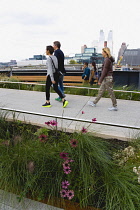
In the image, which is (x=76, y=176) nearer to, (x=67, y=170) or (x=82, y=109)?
(x=67, y=170)

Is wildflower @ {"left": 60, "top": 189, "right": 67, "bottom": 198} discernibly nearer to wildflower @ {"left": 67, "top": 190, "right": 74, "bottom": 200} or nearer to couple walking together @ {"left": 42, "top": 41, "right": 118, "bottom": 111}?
wildflower @ {"left": 67, "top": 190, "right": 74, "bottom": 200}

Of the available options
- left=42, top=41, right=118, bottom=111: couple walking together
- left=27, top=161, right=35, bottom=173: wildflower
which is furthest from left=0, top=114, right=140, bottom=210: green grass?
left=42, top=41, right=118, bottom=111: couple walking together

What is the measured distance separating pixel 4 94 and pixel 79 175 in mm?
6708

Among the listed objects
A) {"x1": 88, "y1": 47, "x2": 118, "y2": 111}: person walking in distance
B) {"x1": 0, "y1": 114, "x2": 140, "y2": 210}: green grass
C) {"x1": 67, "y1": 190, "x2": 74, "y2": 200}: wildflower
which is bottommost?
{"x1": 67, "y1": 190, "x2": 74, "y2": 200}: wildflower

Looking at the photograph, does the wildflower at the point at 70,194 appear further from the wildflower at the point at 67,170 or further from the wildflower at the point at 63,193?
the wildflower at the point at 67,170

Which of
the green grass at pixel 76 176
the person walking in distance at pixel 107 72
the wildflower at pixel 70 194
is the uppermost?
the person walking in distance at pixel 107 72

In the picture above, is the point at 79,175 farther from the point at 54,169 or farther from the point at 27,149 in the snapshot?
the point at 27,149

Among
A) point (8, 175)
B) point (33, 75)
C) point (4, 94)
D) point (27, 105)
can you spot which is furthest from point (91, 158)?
point (33, 75)

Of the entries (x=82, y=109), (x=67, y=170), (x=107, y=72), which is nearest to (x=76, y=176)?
(x=67, y=170)

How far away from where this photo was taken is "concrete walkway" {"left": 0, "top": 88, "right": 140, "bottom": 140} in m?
3.83

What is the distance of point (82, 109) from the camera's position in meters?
6.19

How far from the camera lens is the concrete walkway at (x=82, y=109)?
12.6 ft

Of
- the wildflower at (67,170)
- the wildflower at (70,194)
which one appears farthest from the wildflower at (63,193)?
the wildflower at (67,170)

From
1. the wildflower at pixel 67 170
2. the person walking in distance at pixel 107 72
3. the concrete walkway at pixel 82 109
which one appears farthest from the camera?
the person walking in distance at pixel 107 72
